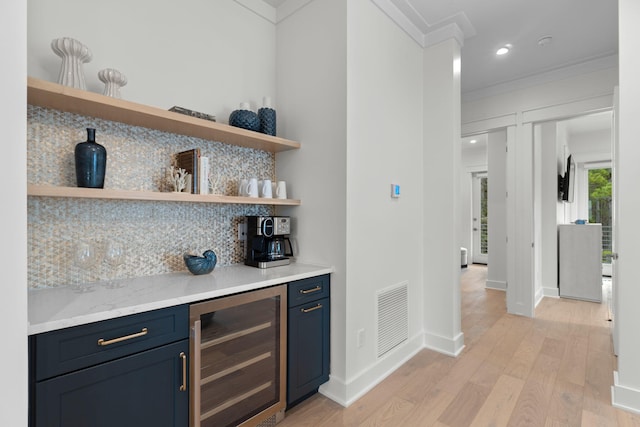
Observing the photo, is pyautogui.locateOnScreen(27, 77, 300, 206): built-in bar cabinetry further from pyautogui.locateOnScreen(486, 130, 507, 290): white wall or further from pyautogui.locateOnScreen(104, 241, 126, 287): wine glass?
pyautogui.locateOnScreen(486, 130, 507, 290): white wall

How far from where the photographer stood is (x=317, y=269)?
217cm

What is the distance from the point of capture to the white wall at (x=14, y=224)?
975 millimetres

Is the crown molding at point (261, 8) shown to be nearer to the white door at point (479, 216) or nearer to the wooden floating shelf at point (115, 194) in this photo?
the wooden floating shelf at point (115, 194)

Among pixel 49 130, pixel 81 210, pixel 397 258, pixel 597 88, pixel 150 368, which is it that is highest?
pixel 597 88

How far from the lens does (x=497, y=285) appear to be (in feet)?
17.0

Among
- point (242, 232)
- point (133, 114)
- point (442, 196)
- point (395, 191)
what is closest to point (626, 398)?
point (442, 196)

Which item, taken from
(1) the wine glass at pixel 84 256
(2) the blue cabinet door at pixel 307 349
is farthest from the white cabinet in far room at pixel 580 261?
(1) the wine glass at pixel 84 256

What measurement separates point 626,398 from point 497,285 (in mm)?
3269

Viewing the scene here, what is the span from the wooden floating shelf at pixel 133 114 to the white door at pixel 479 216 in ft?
22.0

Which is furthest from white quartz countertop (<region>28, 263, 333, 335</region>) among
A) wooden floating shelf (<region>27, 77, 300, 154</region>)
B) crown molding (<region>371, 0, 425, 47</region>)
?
crown molding (<region>371, 0, 425, 47</region>)

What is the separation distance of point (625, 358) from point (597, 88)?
2.89 metres

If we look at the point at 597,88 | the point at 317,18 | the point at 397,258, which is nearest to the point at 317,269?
the point at 397,258

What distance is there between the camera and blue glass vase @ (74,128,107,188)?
5.04 feet

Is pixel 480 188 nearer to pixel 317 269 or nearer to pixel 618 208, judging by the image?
pixel 618 208
